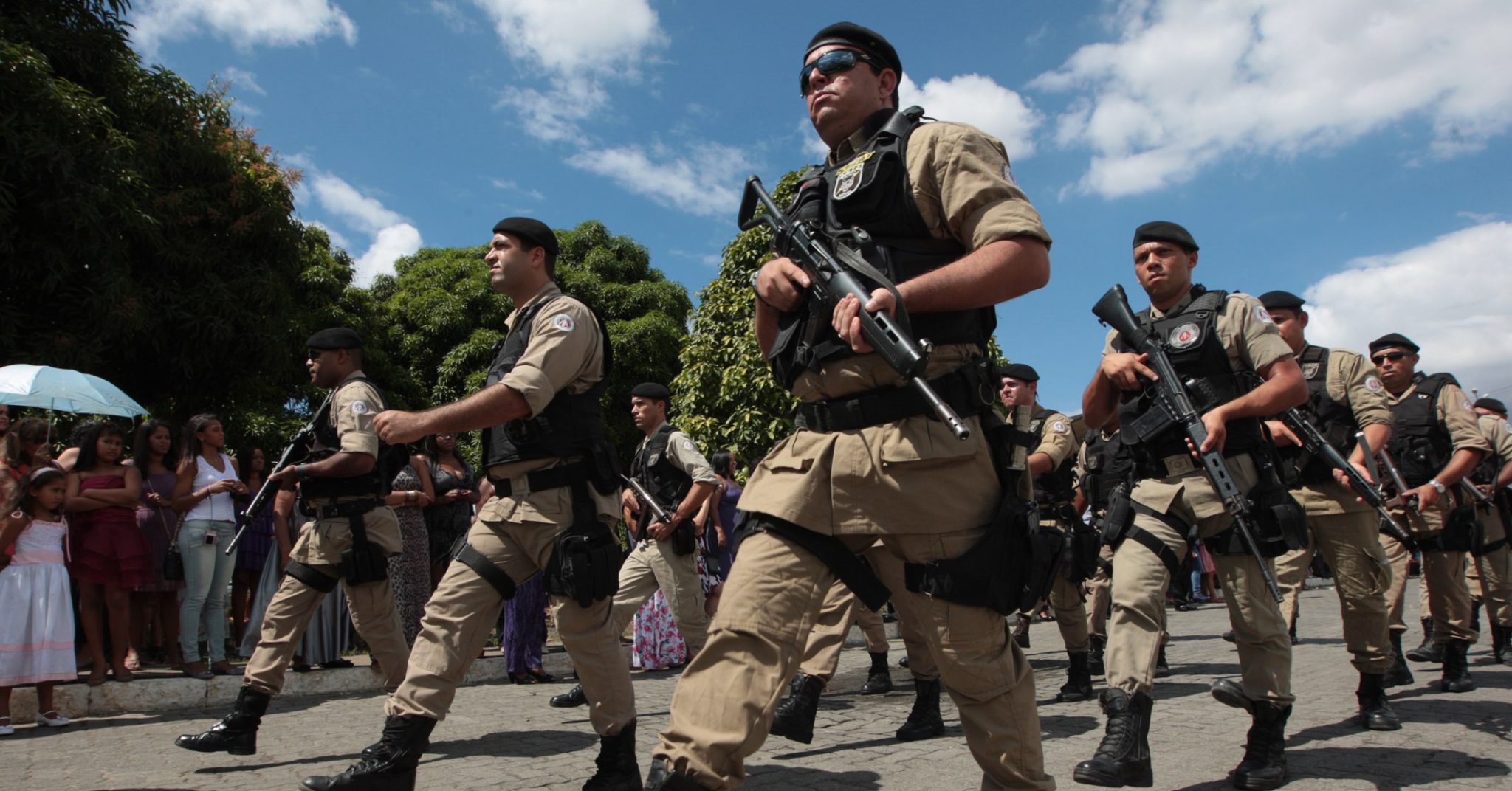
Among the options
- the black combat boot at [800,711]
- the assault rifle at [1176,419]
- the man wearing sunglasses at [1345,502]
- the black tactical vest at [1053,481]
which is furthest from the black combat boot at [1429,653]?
the black combat boot at [800,711]

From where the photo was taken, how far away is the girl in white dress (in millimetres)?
5969

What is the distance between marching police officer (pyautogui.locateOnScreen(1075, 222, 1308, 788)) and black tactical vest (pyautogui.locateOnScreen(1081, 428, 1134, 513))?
2.45 metres

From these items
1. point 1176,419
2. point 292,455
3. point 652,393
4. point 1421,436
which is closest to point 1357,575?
point 1176,419

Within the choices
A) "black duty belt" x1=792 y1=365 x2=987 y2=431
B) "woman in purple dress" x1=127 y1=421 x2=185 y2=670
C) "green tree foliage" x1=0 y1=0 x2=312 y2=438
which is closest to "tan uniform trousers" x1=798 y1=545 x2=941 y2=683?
"black duty belt" x1=792 y1=365 x2=987 y2=431

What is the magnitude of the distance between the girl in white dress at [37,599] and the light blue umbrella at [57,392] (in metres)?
2.02

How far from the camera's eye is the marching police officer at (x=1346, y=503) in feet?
16.9

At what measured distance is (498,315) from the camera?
3028 cm

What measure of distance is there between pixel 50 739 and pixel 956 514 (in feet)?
18.7

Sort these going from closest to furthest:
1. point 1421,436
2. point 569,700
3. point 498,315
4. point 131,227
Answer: point 569,700, point 1421,436, point 131,227, point 498,315

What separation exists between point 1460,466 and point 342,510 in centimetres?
687

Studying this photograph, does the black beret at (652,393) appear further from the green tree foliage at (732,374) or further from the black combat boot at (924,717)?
the green tree foliage at (732,374)

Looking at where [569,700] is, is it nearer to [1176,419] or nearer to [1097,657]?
[1097,657]

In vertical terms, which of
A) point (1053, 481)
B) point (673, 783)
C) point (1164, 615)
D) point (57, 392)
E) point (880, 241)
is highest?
point (57, 392)

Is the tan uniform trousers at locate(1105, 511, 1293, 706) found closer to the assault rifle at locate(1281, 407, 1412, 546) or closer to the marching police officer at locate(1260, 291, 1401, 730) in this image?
the marching police officer at locate(1260, 291, 1401, 730)
